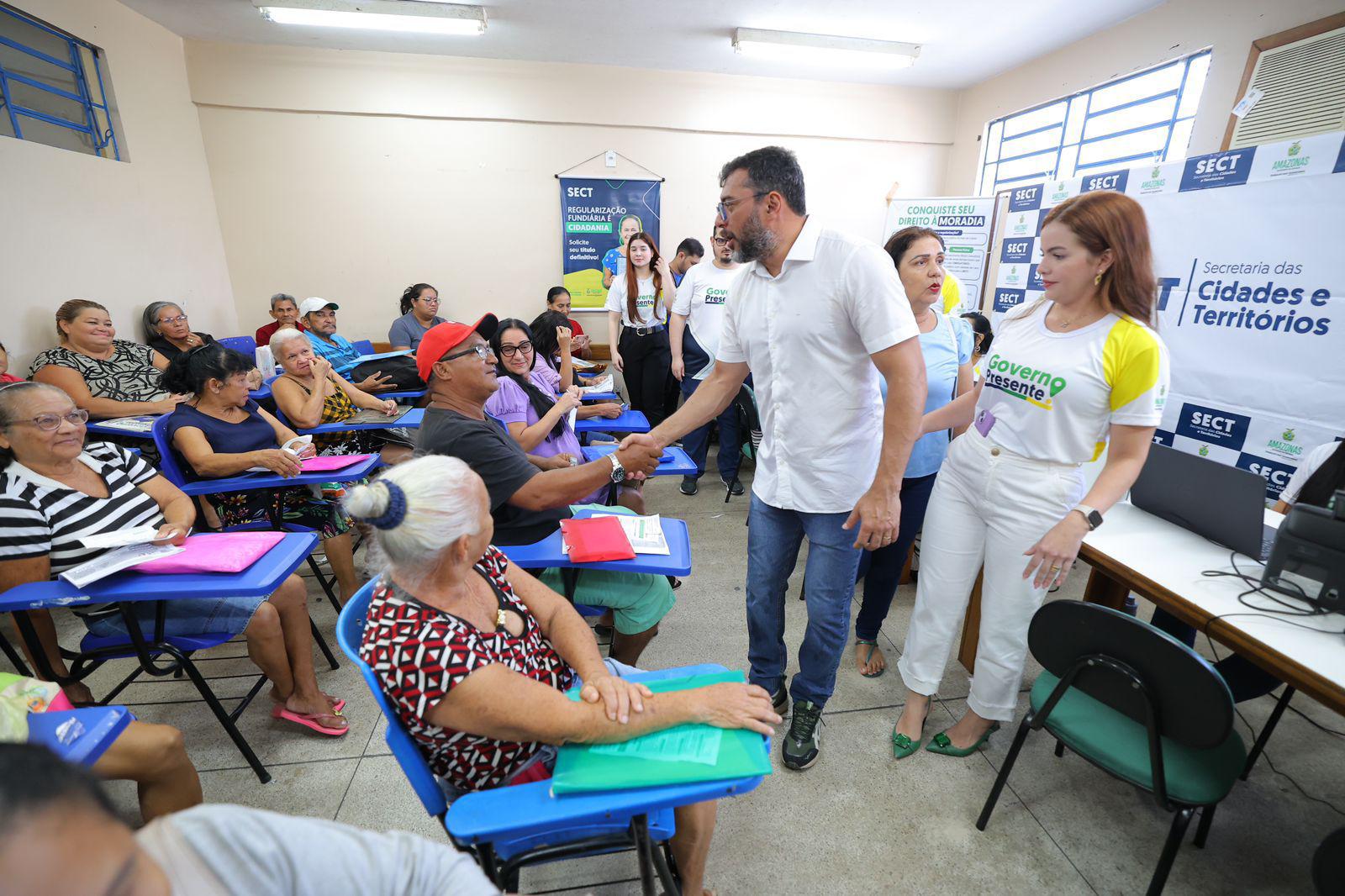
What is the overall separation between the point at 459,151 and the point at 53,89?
2688 mm

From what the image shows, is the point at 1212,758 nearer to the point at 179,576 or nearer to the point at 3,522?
the point at 179,576

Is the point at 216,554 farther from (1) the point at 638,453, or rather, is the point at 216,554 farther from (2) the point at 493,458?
(1) the point at 638,453

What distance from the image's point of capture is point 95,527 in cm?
176

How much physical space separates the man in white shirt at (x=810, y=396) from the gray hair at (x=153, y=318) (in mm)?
4171

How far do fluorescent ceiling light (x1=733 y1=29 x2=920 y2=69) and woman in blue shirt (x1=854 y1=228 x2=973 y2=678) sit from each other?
339 cm

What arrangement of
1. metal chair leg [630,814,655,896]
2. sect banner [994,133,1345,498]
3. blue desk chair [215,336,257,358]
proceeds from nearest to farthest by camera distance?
metal chair leg [630,814,655,896]
sect banner [994,133,1345,498]
blue desk chair [215,336,257,358]

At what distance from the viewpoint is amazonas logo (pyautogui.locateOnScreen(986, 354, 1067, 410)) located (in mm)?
1538

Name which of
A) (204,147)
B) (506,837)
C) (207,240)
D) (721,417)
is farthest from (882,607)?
(204,147)

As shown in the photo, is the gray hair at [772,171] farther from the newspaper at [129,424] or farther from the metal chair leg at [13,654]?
the newspaper at [129,424]

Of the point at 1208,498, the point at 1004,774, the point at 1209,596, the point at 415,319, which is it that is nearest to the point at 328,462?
the point at 1004,774

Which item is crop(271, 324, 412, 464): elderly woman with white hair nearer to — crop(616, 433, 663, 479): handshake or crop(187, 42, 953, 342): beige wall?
crop(616, 433, 663, 479): handshake

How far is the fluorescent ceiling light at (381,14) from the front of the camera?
13.2 feet

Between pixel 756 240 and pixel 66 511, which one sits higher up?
pixel 756 240

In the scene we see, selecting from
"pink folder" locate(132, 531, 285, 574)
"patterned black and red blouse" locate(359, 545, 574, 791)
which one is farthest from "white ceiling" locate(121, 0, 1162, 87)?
"patterned black and red blouse" locate(359, 545, 574, 791)
